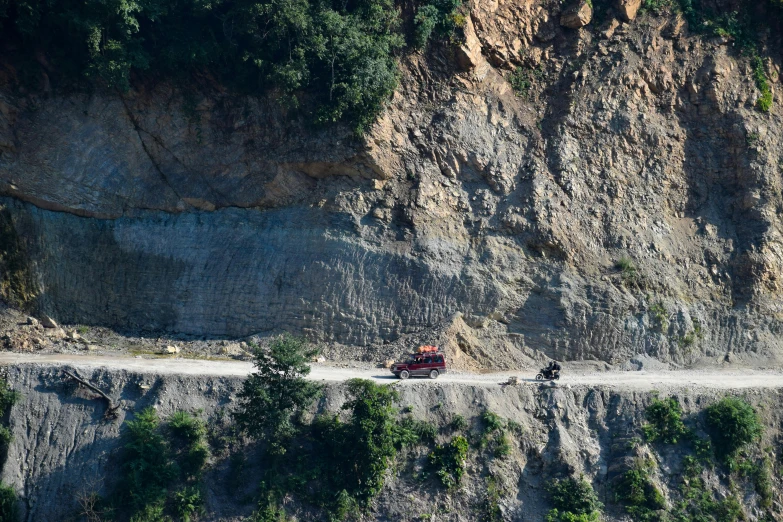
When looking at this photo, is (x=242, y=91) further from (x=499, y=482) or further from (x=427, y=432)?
(x=499, y=482)

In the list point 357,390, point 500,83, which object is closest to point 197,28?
point 500,83

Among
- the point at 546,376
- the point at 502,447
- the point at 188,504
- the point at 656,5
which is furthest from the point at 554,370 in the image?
the point at 656,5

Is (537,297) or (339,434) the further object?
(537,297)

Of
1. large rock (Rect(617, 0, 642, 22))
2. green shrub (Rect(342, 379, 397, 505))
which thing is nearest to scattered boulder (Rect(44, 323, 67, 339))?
green shrub (Rect(342, 379, 397, 505))

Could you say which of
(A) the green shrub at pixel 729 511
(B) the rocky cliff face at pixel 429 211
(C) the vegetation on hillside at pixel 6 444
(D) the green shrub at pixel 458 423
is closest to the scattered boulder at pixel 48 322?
(B) the rocky cliff face at pixel 429 211

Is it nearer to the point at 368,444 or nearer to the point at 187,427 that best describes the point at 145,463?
the point at 187,427

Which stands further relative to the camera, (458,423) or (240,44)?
(240,44)
